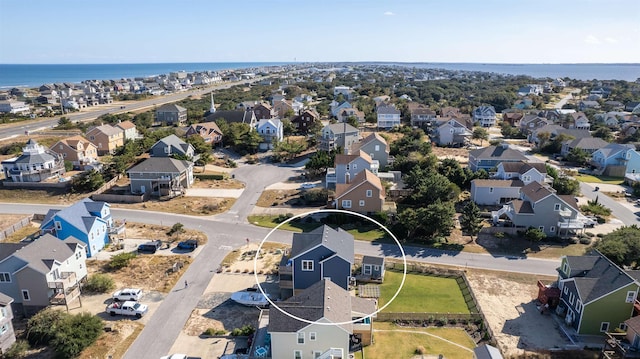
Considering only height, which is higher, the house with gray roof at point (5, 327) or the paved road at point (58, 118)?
the paved road at point (58, 118)

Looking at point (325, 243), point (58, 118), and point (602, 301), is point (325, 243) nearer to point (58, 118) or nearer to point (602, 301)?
point (602, 301)

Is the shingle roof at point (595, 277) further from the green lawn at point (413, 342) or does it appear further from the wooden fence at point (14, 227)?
the wooden fence at point (14, 227)

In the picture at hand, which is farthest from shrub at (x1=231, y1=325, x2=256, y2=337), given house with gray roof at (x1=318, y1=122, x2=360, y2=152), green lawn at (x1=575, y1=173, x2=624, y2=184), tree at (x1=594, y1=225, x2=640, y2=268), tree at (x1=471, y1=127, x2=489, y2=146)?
tree at (x1=471, y1=127, x2=489, y2=146)

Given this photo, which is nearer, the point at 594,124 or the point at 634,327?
the point at 634,327

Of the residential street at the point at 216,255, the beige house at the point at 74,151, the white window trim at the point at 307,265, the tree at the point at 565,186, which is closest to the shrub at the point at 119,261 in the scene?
the residential street at the point at 216,255

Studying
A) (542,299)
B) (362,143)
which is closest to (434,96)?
(362,143)

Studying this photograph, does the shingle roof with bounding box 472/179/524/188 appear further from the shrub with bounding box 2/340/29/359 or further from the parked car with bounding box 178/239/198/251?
the shrub with bounding box 2/340/29/359

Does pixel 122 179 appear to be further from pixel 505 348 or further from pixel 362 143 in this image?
pixel 505 348
